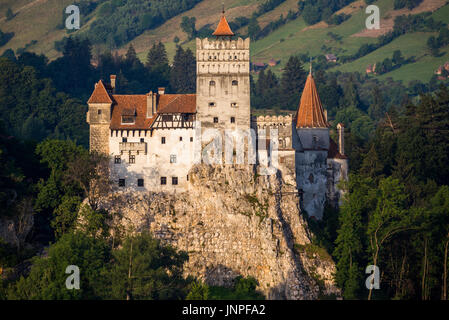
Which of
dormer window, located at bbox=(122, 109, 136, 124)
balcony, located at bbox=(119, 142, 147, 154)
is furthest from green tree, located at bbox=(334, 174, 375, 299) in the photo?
dormer window, located at bbox=(122, 109, 136, 124)

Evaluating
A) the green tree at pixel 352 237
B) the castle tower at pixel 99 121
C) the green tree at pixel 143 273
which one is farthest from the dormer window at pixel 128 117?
the green tree at pixel 352 237

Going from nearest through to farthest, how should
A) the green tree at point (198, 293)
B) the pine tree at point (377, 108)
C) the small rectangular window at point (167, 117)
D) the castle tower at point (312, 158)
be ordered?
the green tree at point (198, 293) < the small rectangular window at point (167, 117) < the castle tower at point (312, 158) < the pine tree at point (377, 108)

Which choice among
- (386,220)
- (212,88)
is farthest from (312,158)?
(212,88)

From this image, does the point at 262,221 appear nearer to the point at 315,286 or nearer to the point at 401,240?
the point at 315,286

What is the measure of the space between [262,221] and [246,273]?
176 inches

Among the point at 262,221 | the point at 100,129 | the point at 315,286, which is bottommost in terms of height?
the point at 315,286

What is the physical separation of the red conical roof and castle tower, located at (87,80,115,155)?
17092mm

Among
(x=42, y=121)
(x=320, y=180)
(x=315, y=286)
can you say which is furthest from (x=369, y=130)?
(x=315, y=286)

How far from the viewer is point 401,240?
8731 cm

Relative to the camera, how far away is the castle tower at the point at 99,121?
87.4m

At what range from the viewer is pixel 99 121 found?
8812cm

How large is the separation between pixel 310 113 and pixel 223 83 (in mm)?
9947

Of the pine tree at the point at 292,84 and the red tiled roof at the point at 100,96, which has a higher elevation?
the pine tree at the point at 292,84

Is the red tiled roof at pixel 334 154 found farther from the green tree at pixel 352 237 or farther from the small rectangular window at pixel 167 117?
the small rectangular window at pixel 167 117
